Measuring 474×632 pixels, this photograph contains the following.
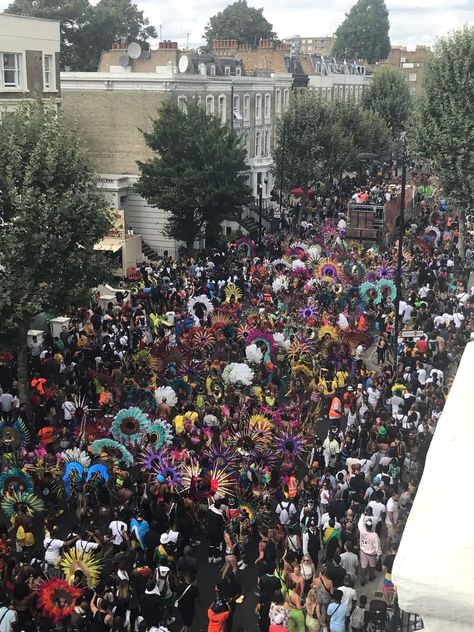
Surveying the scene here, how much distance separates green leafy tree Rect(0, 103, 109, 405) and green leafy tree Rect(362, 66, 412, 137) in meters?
52.2

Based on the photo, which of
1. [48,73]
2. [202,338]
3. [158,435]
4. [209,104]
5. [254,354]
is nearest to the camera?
[158,435]

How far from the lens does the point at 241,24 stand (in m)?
105

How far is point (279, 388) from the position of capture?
18531mm

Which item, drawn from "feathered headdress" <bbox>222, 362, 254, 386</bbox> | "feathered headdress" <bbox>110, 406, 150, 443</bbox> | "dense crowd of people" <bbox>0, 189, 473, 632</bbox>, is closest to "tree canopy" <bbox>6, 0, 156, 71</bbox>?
"dense crowd of people" <bbox>0, 189, 473, 632</bbox>

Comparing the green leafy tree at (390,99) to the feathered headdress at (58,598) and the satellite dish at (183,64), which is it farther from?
the feathered headdress at (58,598)

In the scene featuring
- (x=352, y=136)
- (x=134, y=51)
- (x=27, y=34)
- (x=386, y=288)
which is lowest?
(x=386, y=288)

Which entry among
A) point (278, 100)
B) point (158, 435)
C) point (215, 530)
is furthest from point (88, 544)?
point (278, 100)

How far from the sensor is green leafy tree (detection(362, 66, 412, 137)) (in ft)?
219

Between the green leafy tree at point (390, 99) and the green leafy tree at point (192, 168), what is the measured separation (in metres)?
34.0

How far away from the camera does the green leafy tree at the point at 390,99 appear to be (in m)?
66.7

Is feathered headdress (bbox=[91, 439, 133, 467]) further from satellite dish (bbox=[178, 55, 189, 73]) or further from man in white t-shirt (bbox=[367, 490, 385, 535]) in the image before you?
satellite dish (bbox=[178, 55, 189, 73])

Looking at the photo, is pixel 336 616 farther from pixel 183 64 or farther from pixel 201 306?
pixel 183 64

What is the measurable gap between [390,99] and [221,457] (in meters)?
58.7

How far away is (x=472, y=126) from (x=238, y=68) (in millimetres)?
22775
